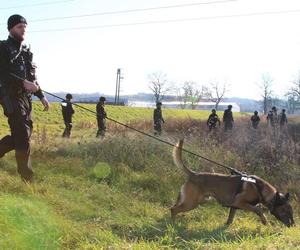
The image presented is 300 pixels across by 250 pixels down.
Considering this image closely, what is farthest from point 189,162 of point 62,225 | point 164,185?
point 62,225

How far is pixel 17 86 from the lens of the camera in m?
5.61

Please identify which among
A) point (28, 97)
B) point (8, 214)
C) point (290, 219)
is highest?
point (28, 97)

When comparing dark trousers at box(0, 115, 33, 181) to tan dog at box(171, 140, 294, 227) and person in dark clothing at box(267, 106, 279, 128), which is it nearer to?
tan dog at box(171, 140, 294, 227)

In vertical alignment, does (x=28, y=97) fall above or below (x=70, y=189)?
above

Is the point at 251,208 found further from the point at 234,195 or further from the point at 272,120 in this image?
the point at 272,120

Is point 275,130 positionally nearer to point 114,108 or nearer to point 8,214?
point 8,214

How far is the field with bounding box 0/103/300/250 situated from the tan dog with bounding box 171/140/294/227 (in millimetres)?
198

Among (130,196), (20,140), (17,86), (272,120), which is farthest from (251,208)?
(272,120)

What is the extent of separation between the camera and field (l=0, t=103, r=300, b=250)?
436cm

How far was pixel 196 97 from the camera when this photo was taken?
373 feet

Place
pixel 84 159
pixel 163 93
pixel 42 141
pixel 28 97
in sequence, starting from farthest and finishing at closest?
A: pixel 163 93, pixel 42 141, pixel 84 159, pixel 28 97

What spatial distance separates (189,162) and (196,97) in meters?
105

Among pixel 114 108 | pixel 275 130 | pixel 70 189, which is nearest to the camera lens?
pixel 70 189

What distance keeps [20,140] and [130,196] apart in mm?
2032
